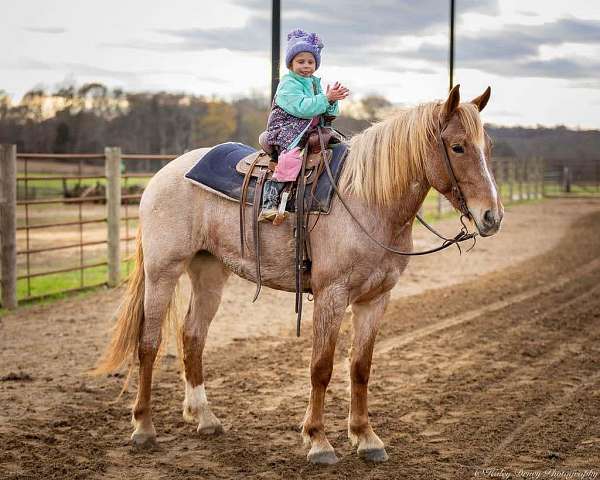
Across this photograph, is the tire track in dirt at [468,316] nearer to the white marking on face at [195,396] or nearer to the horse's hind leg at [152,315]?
the white marking on face at [195,396]

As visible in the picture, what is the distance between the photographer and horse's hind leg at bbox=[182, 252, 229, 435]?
15.3ft

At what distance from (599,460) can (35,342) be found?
204 inches

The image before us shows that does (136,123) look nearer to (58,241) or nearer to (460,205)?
(58,241)

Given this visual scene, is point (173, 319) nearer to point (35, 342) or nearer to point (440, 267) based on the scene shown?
point (35, 342)

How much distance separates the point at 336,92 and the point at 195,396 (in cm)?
220

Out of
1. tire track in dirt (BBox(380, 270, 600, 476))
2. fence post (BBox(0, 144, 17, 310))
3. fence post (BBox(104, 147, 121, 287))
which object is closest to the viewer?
tire track in dirt (BBox(380, 270, 600, 476))

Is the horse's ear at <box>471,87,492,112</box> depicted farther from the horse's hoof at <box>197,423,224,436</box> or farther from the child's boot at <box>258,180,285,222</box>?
the horse's hoof at <box>197,423,224,436</box>

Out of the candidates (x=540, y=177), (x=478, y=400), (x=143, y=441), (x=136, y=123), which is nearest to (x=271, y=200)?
(x=143, y=441)

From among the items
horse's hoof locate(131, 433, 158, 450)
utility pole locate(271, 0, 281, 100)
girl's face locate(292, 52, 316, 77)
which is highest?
utility pole locate(271, 0, 281, 100)

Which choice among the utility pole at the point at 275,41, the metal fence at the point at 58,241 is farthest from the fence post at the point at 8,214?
the utility pole at the point at 275,41

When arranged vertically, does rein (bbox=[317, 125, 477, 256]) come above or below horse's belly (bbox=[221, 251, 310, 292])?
above

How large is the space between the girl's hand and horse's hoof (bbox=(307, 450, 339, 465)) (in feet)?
6.69

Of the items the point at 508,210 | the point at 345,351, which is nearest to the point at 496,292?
the point at 345,351

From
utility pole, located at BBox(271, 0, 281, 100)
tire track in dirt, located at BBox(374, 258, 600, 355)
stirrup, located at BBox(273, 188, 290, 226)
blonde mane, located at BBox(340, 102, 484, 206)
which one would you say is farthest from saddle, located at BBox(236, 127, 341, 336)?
tire track in dirt, located at BBox(374, 258, 600, 355)
